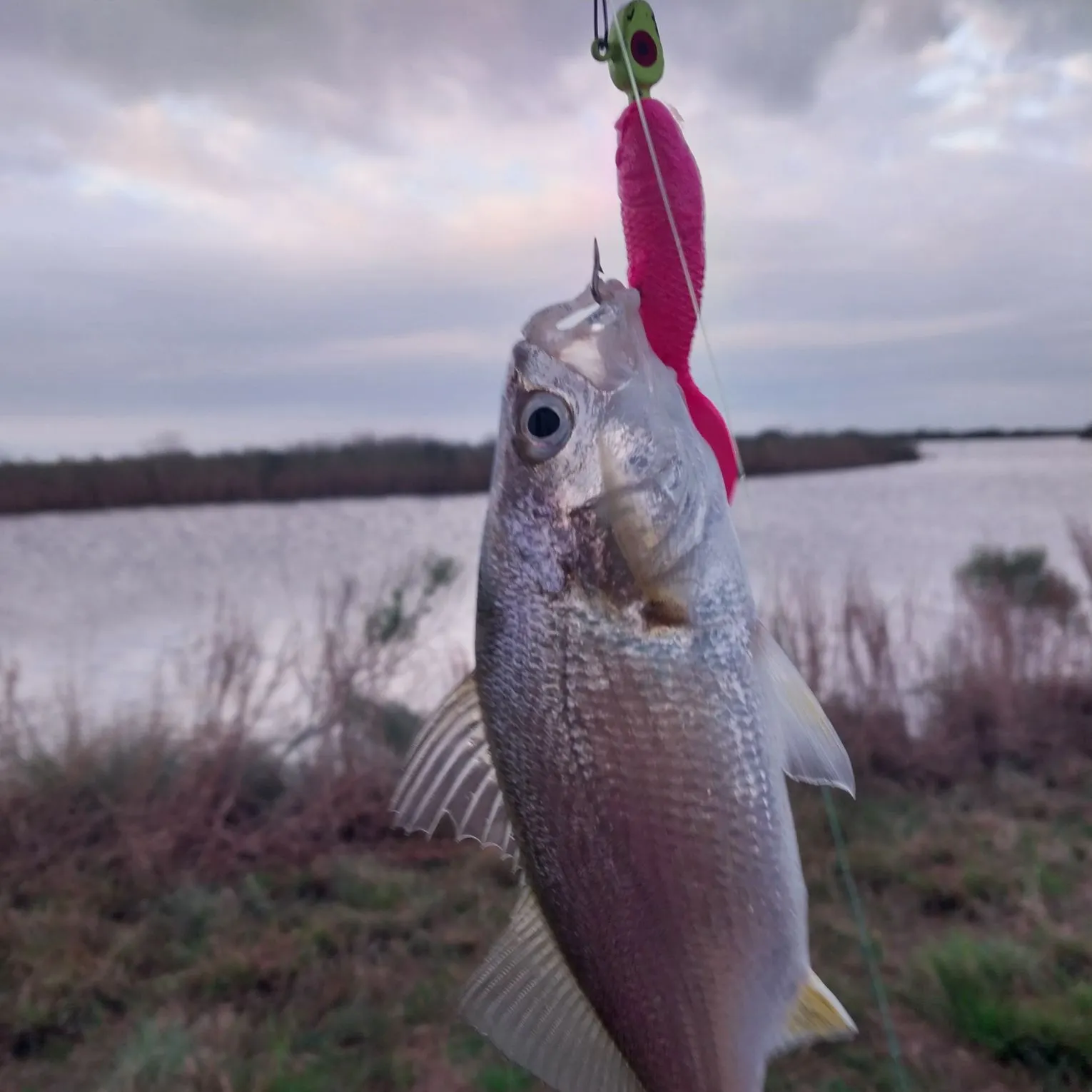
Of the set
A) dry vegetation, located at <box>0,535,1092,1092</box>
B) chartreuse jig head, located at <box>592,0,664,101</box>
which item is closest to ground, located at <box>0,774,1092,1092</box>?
dry vegetation, located at <box>0,535,1092,1092</box>

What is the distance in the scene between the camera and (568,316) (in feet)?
4.15

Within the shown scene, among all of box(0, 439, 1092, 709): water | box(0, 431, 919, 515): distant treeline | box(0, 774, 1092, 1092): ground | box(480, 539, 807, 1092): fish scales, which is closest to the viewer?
box(480, 539, 807, 1092): fish scales

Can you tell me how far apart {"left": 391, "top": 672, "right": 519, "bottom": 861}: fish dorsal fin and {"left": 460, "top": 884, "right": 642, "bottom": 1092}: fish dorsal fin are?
0.11 meters

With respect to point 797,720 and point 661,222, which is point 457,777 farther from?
point 661,222

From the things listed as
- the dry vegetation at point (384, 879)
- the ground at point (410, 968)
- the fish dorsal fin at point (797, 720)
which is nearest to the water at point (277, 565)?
the dry vegetation at point (384, 879)

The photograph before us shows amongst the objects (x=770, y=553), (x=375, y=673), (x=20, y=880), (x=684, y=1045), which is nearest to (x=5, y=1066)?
(x=20, y=880)

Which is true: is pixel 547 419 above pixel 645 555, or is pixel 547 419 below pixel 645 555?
above

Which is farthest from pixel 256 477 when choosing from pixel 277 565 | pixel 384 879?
pixel 384 879

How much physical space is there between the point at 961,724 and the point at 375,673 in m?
4.18

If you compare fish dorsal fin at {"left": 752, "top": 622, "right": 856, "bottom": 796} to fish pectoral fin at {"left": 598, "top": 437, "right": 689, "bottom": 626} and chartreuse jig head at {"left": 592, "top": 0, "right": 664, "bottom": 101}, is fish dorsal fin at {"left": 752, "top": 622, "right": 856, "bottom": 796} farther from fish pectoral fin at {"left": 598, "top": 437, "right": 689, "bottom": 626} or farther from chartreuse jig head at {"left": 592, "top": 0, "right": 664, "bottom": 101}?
chartreuse jig head at {"left": 592, "top": 0, "right": 664, "bottom": 101}

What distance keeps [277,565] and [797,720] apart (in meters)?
5.93

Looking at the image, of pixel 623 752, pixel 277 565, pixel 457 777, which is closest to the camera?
pixel 623 752

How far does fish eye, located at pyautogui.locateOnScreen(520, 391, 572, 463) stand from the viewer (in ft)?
4.01

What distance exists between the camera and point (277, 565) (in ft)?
22.1
